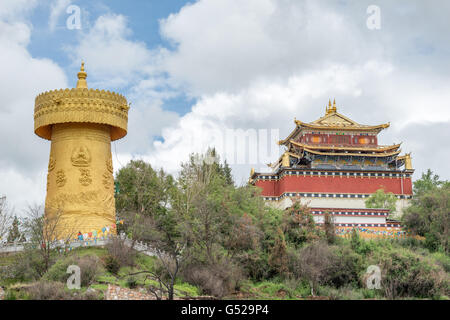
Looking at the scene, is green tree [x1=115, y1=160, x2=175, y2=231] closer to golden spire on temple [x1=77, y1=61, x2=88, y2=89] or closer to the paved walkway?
golden spire on temple [x1=77, y1=61, x2=88, y2=89]

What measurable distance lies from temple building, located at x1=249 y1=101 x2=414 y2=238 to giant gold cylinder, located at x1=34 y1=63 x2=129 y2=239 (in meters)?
19.7

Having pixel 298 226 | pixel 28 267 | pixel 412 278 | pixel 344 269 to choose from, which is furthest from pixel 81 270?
pixel 412 278

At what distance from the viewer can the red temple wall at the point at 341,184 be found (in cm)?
4678

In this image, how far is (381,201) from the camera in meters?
44.3

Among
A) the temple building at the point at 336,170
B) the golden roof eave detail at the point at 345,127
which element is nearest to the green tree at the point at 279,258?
the temple building at the point at 336,170

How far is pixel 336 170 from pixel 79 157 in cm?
2503

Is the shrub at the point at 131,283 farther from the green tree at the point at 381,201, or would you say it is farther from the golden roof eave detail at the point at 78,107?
the green tree at the point at 381,201

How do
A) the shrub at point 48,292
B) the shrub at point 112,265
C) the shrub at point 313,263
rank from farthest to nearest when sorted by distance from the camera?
the shrub at point 313,263, the shrub at point 112,265, the shrub at point 48,292

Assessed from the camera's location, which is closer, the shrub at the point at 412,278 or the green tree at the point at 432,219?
the shrub at the point at 412,278

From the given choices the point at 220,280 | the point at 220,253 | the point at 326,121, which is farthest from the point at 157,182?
the point at 326,121
